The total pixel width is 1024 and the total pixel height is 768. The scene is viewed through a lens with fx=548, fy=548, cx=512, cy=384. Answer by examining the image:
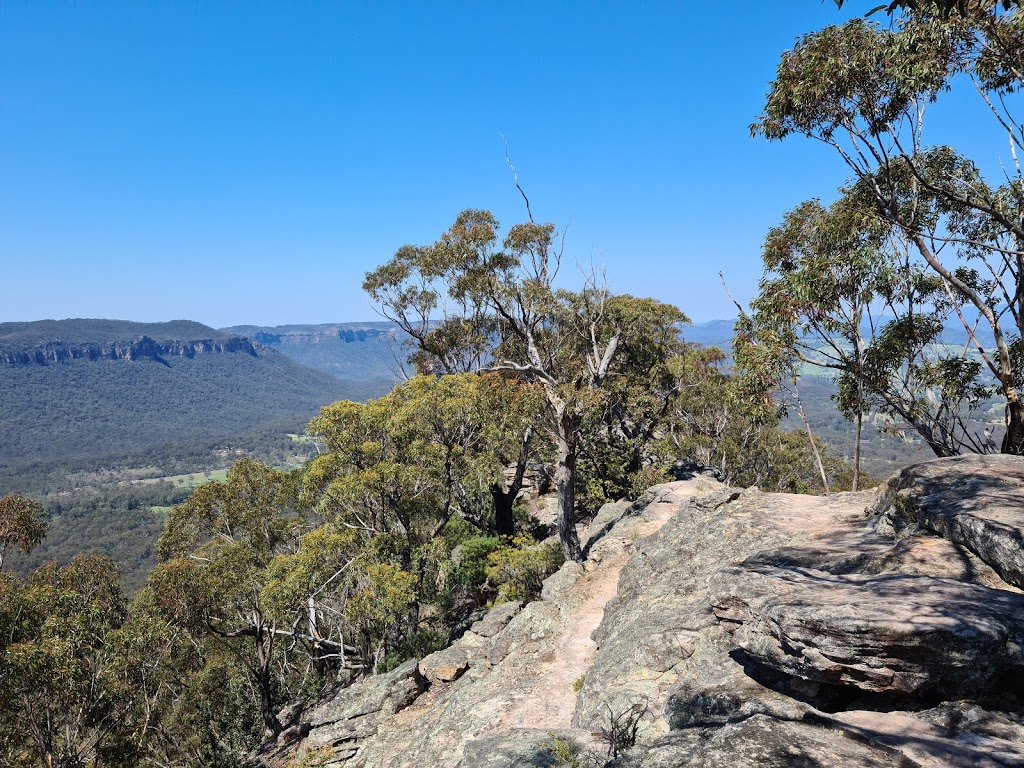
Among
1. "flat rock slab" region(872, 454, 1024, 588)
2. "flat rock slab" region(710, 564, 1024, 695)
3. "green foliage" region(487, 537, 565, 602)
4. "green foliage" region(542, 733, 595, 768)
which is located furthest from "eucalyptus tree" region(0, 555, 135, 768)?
"flat rock slab" region(872, 454, 1024, 588)

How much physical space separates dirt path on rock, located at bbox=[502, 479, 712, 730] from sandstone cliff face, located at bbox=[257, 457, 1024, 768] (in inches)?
2.0

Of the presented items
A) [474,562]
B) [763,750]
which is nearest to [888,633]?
[763,750]

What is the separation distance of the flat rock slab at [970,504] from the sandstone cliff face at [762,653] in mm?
40

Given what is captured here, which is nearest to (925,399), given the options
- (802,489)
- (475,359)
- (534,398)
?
(534,398)

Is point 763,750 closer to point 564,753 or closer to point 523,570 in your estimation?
point 564,753

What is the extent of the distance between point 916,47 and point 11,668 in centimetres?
2524

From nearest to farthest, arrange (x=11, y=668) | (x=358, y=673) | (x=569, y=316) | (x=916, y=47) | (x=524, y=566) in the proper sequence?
1. (x=916, y=47)
2. (x=11, y=668)
3. (x=524, y=566)
4. (x=358, y=673)
5. (x=569, y=316)

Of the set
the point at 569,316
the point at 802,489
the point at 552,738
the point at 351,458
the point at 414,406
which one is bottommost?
the point at 802,489

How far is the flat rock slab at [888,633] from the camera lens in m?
5.91

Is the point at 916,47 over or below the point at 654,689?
over

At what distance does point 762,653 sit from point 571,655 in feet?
22.8

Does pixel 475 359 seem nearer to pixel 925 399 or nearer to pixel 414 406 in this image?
pixel 414 406

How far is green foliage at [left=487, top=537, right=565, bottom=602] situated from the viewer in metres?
18.6

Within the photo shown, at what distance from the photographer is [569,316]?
1045 inches
